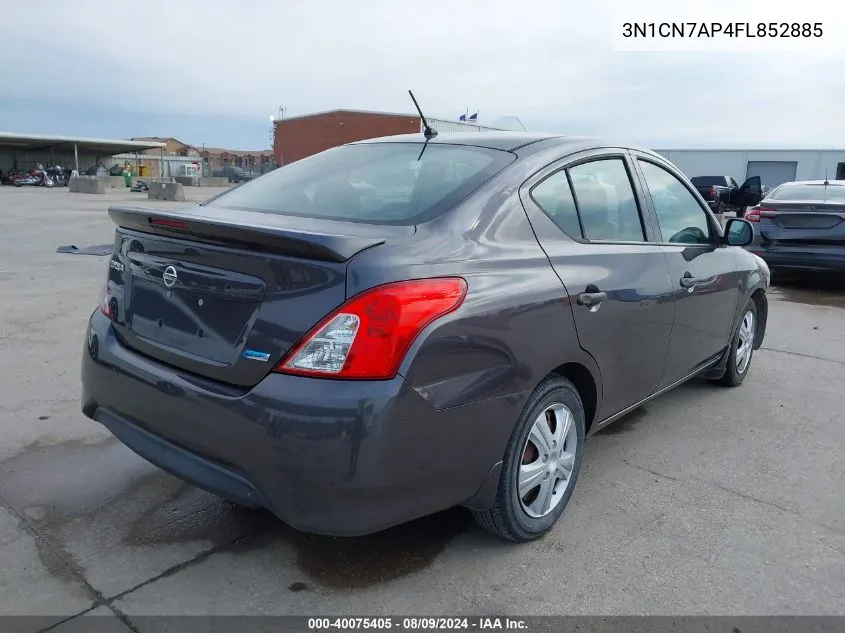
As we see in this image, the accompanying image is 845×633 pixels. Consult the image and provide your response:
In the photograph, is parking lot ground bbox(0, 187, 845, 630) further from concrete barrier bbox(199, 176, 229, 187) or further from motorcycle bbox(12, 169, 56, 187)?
concrete barrier bbox(199, 176, 229, 187)

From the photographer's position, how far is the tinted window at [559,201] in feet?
9.26

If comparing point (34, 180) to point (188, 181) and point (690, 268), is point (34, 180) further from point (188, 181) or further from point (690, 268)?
point (690, 268)

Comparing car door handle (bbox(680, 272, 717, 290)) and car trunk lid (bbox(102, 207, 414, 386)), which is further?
car door handle (bbox(680, 272, 717, 290))

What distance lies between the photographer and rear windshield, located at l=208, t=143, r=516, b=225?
261cm

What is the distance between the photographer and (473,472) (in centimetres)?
237

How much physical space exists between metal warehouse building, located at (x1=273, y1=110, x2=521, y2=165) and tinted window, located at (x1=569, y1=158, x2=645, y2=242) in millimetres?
50146

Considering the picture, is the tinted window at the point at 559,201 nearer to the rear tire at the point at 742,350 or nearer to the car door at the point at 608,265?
the car door at the point at 608,265

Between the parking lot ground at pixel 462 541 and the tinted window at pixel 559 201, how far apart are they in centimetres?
125

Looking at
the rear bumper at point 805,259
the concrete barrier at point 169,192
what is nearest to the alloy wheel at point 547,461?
the rear bumper at point 805,259

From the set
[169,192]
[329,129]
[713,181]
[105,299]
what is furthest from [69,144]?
[105,299]

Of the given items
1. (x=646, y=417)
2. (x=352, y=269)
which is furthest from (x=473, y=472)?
(x=646, y=417)

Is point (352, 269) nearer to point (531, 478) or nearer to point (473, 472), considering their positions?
point (473, 472)

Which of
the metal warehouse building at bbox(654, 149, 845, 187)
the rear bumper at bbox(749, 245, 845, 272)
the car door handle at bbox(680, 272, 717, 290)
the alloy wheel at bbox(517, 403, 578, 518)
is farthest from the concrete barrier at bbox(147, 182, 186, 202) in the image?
the alloy wheel at bbox(517, 403, 578, 518)

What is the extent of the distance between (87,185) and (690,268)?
3621 centimetres
